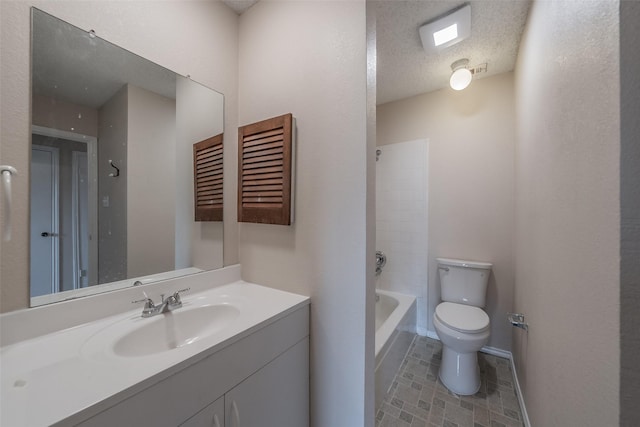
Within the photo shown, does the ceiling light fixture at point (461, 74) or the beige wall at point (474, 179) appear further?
the beige wall at point (474, 179)

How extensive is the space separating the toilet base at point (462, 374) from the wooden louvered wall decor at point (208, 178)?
194 centimetres

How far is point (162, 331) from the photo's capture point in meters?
0.99

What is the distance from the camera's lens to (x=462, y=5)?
1.35m

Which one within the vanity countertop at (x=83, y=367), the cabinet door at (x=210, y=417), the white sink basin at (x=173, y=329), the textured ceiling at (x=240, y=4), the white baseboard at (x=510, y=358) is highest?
the textured ceiling at (x=240, y=4)

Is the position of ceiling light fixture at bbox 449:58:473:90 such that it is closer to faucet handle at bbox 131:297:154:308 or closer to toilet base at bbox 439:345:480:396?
toilet base at bbox 439:345:480:396

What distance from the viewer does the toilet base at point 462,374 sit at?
164 centimetres

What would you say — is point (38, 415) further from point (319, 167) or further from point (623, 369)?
point (623, 369)

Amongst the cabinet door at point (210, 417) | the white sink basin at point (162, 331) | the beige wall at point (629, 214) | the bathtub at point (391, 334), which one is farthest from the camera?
the bathtub at point (391, 334)

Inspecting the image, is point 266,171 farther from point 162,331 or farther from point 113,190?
point 162,331

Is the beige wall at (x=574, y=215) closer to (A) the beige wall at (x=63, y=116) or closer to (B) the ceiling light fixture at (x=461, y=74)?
(B) the ceiling light fixture at (x=461, y=74)

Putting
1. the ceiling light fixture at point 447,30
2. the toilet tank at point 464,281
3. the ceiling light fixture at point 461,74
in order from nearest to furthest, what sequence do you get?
1. the ceiling light fixture at point 447,30
2. the ceiling light fixture at point 461,74
3. the toilet tank at point 464,281

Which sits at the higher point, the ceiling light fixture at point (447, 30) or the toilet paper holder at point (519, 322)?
the ceiling light fixture at point (447, 30)

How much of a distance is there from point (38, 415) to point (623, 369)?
126 cm

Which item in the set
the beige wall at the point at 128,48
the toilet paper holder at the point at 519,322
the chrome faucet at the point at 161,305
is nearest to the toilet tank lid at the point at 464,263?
the toilet paper holder at the point at 519,322
